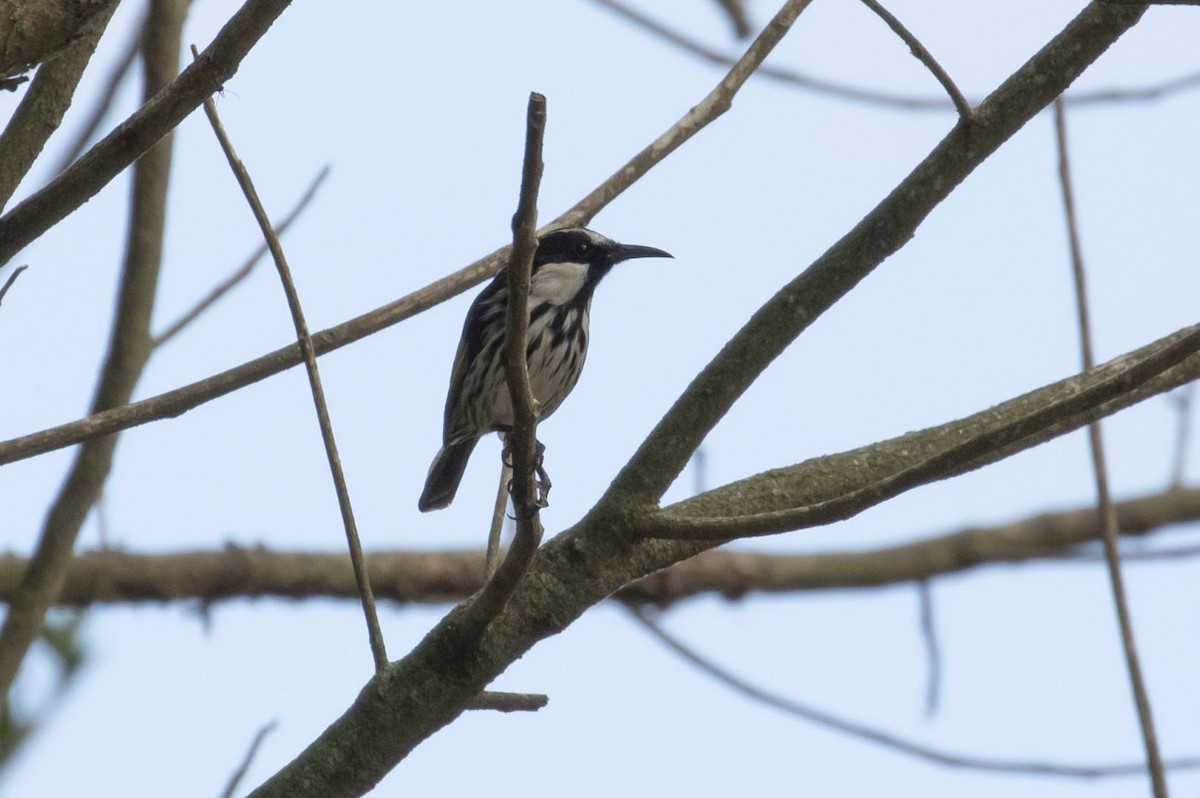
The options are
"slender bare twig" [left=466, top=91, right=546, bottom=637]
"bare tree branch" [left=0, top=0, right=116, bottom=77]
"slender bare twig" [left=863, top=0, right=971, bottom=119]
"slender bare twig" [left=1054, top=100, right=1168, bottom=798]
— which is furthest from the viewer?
"slender bare twig" [left=1054, top=100, right=1168, bottom=798]

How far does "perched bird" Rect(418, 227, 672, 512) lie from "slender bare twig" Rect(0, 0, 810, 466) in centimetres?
187

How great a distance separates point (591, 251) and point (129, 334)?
8.70 ft

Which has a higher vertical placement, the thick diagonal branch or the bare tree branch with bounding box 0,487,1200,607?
the bare tree branch with bounding box 0,487,1200,607

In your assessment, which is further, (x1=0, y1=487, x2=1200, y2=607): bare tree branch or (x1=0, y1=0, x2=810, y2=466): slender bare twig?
(x1=0, y1=487, x2=1200, y2=607): bare tree branch

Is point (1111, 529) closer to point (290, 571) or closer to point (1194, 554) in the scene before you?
point (1194, 554)

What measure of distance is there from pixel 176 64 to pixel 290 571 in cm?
286

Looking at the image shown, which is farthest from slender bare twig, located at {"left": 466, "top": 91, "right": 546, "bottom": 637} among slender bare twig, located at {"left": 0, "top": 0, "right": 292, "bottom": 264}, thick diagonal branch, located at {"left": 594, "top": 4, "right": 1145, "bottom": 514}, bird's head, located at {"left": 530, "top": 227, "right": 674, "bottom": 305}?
bird's head, located at {"left": 530, "top": 227, "right": 674, "bottom": 305}

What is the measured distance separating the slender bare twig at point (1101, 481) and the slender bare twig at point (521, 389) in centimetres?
142

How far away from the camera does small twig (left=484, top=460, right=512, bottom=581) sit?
3449mm

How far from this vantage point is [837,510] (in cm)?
251

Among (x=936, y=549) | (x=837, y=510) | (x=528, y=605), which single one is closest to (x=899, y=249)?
(x=837, y=510)

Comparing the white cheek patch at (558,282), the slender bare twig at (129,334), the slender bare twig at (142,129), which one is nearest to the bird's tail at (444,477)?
the white cheek patch at (558,282)

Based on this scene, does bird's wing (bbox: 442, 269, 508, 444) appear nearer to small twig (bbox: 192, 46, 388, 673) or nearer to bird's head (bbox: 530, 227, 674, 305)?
bird's head (bbox: 530, 227, 674, 305)

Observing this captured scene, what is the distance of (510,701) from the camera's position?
2.99 meters
